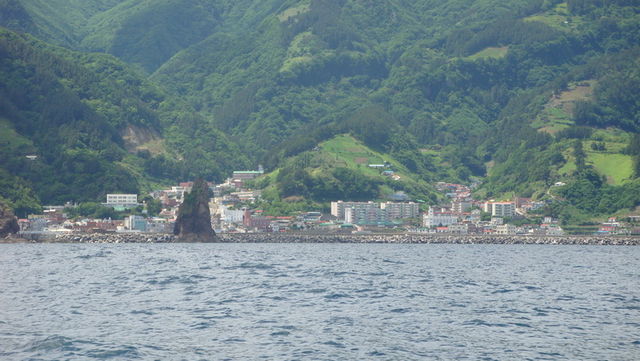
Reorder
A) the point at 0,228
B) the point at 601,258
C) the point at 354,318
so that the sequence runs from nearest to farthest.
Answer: the point at 354,318
the point at 601,258
the point at 0,228

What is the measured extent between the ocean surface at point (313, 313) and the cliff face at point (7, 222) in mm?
76425

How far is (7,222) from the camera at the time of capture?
7101 inches

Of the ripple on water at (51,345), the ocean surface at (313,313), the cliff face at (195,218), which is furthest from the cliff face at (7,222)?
the ripple on water at (51,345)

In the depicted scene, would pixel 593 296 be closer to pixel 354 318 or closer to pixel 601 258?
pixel 354 318

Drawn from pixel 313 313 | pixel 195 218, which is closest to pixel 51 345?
pixel 313 313

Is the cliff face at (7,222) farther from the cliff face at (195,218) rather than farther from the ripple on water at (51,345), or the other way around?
the ripple on water at (51,345)

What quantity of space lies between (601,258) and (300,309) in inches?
3237

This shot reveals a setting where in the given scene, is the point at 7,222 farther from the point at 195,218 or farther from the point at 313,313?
the point at 313,313

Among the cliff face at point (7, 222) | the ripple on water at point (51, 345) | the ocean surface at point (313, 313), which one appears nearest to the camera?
the ripple on water at point (51, 345)

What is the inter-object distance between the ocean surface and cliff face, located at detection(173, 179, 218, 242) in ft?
280

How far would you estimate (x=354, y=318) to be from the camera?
6112 cm

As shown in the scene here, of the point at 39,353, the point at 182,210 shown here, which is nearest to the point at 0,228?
the point at 182,210

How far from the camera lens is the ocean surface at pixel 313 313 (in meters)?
50.4

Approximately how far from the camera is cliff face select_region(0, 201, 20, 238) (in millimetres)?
178913
